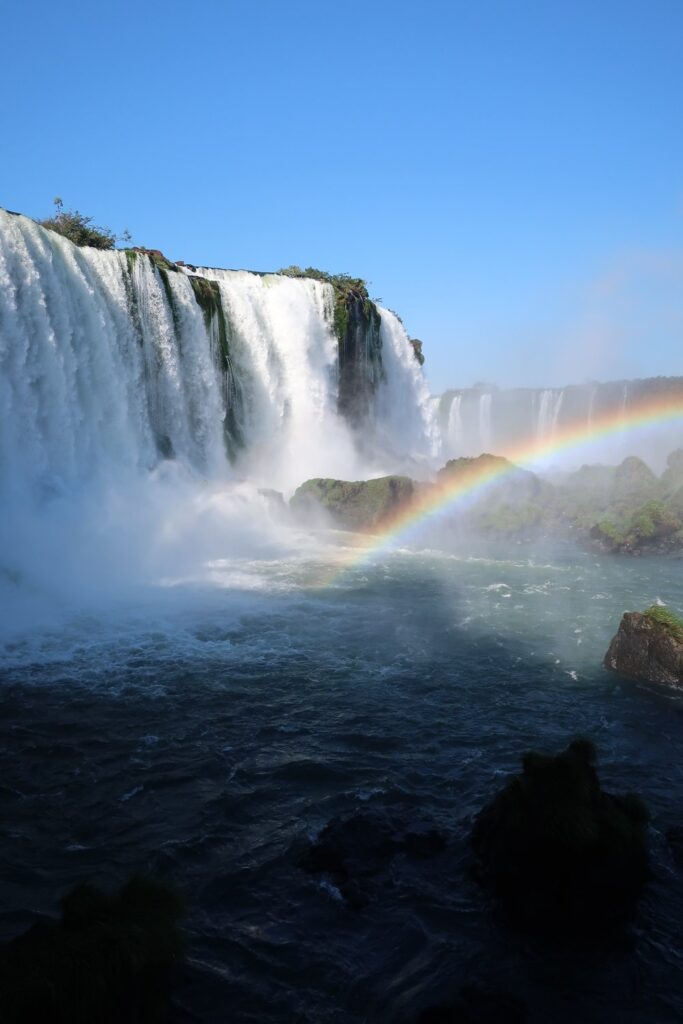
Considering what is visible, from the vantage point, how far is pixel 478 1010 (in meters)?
5.01

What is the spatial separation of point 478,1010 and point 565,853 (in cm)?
145

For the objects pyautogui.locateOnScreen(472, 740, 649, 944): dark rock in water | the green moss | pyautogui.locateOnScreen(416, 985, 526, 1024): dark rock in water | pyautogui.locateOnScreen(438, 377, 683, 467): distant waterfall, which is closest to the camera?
pyautogui.locateOnScreen(416, 985, 526, 1024): dark rock in water

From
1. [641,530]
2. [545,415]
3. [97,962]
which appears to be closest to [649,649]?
[97,962]

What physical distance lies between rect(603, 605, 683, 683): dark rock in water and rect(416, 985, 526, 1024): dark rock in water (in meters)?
7.52

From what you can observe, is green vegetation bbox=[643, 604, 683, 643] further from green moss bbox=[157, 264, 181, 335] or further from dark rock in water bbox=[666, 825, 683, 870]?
green moss bbox=[157, 264, 181, 335]

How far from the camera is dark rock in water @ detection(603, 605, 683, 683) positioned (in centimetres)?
1141

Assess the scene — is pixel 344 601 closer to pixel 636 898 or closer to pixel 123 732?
pixel 123 732

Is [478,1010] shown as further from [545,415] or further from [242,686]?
[545,415]

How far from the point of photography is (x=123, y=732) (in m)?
9.26

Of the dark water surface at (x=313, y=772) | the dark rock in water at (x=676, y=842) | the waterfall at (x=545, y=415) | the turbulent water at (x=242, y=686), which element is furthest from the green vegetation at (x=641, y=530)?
the waterfall at (x=545, y=415)

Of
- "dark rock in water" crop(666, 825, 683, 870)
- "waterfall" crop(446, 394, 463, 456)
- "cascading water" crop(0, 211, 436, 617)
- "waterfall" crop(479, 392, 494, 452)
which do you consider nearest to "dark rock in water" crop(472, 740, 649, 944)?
"dark rock in water" crop(666, 825, 683, 870)

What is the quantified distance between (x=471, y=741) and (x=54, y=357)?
1615cm

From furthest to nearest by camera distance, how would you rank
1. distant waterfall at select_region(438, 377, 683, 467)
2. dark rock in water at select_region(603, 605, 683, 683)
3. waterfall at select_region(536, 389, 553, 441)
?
waterfall at select_region(536, 389, 553, 441) → distant waterfall at select_region(438, 377, 683, 467) → dark rock in water at select_region(603, 605, 683, 683)

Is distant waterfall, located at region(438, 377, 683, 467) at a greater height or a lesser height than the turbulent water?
greater
